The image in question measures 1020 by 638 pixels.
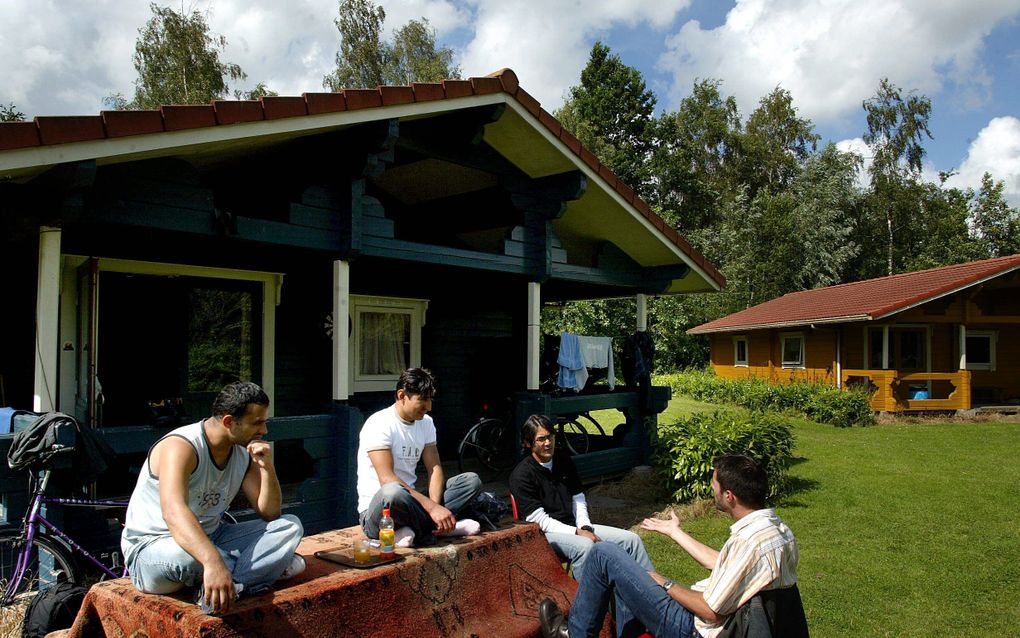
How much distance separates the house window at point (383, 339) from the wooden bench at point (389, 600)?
182 inches

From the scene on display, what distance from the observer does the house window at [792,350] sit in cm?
2130

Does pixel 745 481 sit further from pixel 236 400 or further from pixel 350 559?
pixel 236 400

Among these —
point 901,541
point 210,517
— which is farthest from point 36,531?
point 901,541

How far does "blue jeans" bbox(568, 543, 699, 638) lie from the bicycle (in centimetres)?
259

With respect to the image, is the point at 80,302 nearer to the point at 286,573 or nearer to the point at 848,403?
the point at 286,573

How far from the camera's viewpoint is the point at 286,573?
327cm

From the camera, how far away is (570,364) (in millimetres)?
8922

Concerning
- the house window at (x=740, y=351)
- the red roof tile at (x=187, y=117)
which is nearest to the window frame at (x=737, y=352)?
the house window at (x=740, y=351)

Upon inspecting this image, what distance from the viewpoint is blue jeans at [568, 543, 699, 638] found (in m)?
3.29

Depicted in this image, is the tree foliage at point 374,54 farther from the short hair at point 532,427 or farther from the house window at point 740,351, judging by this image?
the short hair at point 532,427

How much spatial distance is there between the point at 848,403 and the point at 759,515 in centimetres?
1458

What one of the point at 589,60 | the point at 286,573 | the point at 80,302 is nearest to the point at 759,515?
the point at 286,573

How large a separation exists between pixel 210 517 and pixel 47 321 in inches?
81.2

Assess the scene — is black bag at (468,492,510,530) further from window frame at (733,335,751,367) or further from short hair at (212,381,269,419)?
window frame at (733,335,751,367)
